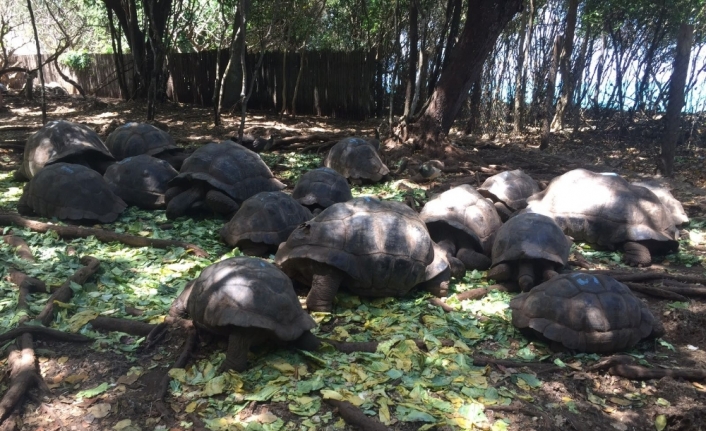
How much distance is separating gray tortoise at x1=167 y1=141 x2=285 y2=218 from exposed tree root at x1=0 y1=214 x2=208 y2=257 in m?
1.06

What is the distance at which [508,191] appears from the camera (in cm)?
818

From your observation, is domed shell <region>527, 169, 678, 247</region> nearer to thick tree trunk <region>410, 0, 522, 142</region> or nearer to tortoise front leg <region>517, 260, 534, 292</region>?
tortoise front leg <region>517, 260, 534, 292</region>

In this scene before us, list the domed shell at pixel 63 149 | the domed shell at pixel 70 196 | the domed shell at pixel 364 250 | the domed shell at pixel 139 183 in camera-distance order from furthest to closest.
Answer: the domed shell at pixel 63 149
the domed shell at pixel 139 183
the domed shell at pixel 70 196
the domed shell at pixel 364 250

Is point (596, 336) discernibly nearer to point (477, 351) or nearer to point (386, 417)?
point (477, 351)

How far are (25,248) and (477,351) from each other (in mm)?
4751

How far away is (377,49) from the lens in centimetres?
1677

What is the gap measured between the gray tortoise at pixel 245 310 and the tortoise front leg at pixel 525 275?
Answer: 2.36 m

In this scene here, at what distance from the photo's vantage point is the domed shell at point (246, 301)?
3926 millimetres

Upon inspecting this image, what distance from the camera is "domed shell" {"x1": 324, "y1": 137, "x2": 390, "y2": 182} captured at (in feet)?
32.3

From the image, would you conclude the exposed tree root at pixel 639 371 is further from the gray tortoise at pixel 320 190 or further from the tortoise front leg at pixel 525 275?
the gray tortoise at pixel 320 190

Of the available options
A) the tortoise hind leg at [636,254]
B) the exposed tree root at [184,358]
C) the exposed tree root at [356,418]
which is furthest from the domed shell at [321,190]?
the exposed tree root at [356,418]

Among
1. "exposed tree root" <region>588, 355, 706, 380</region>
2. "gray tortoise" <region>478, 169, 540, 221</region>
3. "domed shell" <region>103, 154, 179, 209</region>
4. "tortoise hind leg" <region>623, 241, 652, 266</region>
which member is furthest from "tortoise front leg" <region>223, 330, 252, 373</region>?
"tortoise hind leg" <region>623, 241, 652, 266</region>

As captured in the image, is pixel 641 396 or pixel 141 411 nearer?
pixel 141 411

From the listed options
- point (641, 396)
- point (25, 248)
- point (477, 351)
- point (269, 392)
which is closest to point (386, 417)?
point (269, 392)
